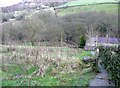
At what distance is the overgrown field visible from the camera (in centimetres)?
310

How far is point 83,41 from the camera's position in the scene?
153 inches

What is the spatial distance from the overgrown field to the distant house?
135 millimetres

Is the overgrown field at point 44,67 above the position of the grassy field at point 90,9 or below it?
below

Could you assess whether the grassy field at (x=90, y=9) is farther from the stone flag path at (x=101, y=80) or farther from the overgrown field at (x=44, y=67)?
the stone flag path at (x=101, y=80)

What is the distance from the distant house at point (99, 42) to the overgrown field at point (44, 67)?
0.13 meters

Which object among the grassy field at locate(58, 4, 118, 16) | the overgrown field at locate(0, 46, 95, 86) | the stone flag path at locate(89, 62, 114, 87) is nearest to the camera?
the stone flag path at locate(89, 62, 114, 87)

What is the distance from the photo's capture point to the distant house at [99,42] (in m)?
3.67

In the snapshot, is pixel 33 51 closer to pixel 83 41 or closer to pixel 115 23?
pixel 83 41

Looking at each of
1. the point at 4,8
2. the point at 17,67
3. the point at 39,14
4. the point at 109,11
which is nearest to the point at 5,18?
the point at 4,8

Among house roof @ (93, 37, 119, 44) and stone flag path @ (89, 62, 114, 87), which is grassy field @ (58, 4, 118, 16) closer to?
house roof @ (93, 37, 119, 44)

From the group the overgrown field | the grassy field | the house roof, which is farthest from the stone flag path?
→ the grassy field

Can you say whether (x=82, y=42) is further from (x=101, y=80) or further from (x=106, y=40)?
(x=101, y=80)

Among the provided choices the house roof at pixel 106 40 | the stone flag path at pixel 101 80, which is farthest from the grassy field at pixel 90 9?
the stone flag path at pixel 101 80

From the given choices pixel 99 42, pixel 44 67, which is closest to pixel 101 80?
pixel 44 67
